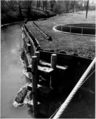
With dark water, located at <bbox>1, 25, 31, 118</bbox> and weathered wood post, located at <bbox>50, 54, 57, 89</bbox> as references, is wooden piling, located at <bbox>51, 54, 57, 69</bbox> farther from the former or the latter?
dark water, located at <bbox>1, 25, 31, 118</bbox>

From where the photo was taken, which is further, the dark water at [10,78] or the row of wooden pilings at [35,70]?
the dark water at [10,78]

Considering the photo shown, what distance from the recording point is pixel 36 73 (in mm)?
8445

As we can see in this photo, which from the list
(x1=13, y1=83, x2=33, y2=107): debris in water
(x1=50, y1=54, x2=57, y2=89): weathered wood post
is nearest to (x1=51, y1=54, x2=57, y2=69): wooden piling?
(x1=50, y1=54, x2=57, y2=89): weathered wood post

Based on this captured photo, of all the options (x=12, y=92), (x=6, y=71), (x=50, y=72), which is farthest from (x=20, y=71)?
(x=50, y=72)

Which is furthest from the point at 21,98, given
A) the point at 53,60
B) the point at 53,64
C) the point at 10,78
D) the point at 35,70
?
the point at 53,60

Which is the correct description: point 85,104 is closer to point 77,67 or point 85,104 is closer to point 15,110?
point 77,67

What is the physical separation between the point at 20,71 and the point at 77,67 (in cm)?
838

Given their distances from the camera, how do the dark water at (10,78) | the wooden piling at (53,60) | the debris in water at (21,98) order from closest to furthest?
the wooden piling at (53,60)
the dark water at (10,78)
the debris in water at (21,98)

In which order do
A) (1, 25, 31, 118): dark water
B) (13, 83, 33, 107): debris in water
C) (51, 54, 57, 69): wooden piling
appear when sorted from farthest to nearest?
(13, 83, 33, 107): debris in water < (1, 25, 31, 118): dark water < (51, 54, 57, 69): wooden piling

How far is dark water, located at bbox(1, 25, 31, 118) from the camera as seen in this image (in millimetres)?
10422

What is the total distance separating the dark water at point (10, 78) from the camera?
10.4 m

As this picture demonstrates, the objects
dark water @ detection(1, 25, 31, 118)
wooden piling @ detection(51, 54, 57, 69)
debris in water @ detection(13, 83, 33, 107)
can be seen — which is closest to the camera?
wooden piling @ detection(51, 54, 57, 69)

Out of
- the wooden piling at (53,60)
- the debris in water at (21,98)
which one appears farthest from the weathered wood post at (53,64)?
the debris in water at (21,98)

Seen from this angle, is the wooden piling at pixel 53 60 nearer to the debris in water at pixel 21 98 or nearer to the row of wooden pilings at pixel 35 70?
the row of wooden pilings at pixel 35 70
